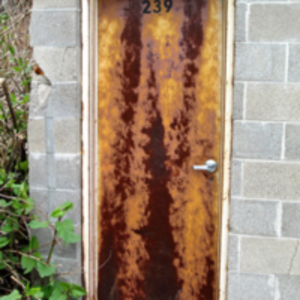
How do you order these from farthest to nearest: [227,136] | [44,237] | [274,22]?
[44,237] → [227,136] → [274,22]

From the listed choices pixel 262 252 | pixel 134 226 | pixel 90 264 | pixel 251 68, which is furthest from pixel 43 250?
pixel 251 68

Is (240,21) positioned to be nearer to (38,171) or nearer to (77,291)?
(38,171)

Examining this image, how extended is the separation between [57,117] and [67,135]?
5.5 inches

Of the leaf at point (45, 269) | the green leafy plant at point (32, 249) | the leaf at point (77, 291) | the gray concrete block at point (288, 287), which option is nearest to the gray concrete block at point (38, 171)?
the green leafy plant at point (32, 249)

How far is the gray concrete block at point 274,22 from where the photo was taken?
6.06 ft

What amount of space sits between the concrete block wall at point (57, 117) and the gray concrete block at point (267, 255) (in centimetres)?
109

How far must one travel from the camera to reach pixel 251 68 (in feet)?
6.19

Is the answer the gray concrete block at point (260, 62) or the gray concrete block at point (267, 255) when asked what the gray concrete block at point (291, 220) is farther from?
the gray concrete block at point (260, 62)

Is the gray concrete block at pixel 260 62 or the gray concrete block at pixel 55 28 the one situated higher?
the gray concrete block at pixel 55 28

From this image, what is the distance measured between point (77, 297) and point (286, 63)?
6.52 ft

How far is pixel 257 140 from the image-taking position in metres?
1.92

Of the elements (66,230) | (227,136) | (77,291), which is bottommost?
(77,291)

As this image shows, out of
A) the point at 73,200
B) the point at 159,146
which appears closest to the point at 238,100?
the point at 159,146

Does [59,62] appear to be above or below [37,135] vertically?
above
